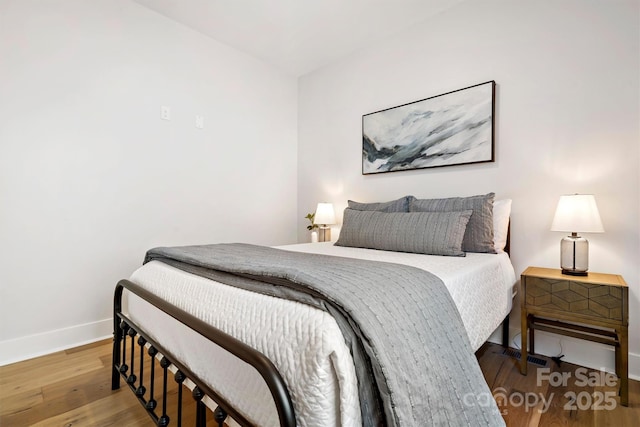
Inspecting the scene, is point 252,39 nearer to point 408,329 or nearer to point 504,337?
point 408,329

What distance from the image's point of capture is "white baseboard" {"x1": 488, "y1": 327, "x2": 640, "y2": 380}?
1778 millimetres

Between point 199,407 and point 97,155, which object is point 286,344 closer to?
point 199,407

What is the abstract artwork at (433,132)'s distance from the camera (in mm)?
2311

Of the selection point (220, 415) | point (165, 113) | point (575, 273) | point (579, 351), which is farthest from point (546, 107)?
point (165, 113)

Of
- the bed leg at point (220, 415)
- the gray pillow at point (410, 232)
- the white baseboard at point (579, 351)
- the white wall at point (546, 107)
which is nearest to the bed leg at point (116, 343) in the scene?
the bed leg at point (220, 415)

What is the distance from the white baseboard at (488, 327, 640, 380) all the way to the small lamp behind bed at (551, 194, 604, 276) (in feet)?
1.77

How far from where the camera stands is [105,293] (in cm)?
236

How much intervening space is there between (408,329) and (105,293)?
2.45 m

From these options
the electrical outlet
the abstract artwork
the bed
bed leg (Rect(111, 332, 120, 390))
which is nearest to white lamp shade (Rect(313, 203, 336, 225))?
the abstract artwork

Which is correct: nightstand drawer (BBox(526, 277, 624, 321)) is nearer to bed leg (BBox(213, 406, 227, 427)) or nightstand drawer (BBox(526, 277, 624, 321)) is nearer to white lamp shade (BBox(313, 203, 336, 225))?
bed leg (BBox(213, 406, 227, 427))

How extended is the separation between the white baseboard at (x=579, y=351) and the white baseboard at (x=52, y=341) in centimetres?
304

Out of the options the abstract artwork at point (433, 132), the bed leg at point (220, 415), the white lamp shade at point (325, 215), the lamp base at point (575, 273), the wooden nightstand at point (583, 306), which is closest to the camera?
the bed leg at point (220, 415)

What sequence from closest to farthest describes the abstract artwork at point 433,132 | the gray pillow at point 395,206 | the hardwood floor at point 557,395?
the hardwood floor at point 557,395 → the abstract artwork at point 433,132 → the gray pillow at point 395,206

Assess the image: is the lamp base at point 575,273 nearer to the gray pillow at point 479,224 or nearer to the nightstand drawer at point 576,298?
the nightstand drawer at point 576,298
